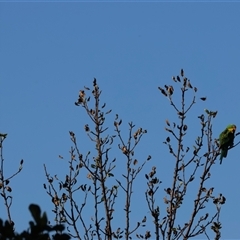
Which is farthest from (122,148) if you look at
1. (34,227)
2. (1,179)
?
(34,227)

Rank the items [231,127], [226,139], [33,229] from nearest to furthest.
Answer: [33,229]
[226,139]
[231,127]

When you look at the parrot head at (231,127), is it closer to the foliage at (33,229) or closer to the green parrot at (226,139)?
the green parrot at (226,139)

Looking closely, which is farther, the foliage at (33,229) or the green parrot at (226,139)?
the green parrot at (226,139)

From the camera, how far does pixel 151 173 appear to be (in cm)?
698

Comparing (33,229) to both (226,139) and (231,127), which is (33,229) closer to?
(226,139)

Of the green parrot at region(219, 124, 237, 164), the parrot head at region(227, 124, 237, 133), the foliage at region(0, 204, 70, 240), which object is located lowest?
the foliage at region(0, 204, 70, 240)

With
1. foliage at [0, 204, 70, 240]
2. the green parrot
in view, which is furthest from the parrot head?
foliage at [0, 204, 70, 240]

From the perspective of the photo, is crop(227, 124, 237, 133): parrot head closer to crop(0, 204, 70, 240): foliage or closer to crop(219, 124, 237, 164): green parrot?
crop(219, 124, 237, 164): green parrot

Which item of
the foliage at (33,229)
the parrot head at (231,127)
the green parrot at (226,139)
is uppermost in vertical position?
the parrot head at (231,127)

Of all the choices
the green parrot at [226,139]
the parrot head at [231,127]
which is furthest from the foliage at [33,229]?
the parrot head at [231,127]

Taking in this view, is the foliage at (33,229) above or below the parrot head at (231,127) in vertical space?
below

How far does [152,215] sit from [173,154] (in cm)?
75

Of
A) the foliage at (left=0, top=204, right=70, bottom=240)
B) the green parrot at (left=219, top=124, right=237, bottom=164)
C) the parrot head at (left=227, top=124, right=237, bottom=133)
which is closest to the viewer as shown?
the foliage at (left=0, top=204, right=70, bottom=240)

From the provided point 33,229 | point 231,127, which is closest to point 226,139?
point 231,127
